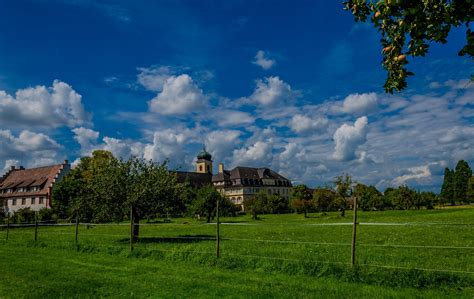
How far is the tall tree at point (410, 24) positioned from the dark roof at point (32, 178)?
8508 cm

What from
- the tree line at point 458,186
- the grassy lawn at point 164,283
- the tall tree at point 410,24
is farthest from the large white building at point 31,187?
the tree line at point 458,186

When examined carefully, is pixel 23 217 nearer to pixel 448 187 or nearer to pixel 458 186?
pixel 458 186

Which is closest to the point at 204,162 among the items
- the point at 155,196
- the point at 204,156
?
the point at 204,156

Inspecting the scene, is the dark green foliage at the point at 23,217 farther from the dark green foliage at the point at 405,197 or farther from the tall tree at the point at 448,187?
the tall tree at the point at 448,187

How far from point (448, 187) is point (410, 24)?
5154 inches

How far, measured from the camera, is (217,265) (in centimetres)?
1385

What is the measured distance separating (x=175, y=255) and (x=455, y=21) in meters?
13.7

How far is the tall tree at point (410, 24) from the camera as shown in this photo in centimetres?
421

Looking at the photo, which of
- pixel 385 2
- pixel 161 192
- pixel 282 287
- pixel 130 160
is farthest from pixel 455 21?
pixel 130 160

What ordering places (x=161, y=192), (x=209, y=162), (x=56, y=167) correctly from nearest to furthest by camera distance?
(x=161, y=192) → (x=56, y=167) → (x=209, y=162)

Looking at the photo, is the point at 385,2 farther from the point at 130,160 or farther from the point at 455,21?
the point at 130,160

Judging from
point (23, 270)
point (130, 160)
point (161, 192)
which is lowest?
point (23, 270)

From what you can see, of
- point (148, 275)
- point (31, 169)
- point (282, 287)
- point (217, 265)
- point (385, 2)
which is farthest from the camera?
point (31, 169)

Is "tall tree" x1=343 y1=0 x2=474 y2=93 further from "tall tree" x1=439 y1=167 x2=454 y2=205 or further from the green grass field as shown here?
"tall tree" x1=439 y1=167 x2=454 y2=205
